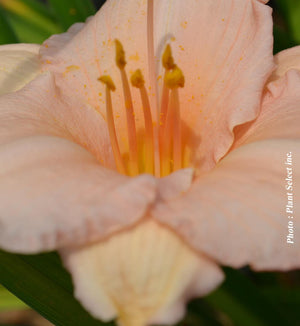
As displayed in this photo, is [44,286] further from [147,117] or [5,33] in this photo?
[5,33]

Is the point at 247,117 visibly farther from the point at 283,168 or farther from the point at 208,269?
the point at 208,269

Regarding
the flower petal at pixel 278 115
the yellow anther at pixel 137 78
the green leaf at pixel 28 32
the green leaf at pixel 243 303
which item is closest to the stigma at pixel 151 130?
the yellow anther at pixel 137 78

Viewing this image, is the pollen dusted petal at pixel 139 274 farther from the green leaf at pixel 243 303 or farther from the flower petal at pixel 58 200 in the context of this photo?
the green leaf at pixel 243 303

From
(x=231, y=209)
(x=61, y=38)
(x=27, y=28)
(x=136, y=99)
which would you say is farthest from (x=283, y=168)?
(x=27, y=28)

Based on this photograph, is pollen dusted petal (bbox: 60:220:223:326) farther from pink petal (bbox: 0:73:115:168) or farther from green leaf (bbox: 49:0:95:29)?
green leaf (bbox: 49:0:95:29)

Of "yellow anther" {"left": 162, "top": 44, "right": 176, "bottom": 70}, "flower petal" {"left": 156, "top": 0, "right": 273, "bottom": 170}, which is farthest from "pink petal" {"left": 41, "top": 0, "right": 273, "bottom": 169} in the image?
"yellow anther" {"left": 162, "top": 44, "right": 176, "bottom": 70}

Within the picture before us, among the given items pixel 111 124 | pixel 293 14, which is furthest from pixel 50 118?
pixel 293 14
